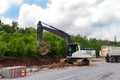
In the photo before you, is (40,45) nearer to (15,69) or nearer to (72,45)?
(72,45)

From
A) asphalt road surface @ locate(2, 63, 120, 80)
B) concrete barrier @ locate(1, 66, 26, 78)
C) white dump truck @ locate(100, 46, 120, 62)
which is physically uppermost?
white dump truck @ locate(100, 46, 120, 62)

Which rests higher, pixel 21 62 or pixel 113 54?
pixel 113 54

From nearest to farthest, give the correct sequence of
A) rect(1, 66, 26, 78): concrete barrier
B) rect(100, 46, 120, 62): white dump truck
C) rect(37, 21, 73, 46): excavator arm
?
rect(1, 66, 26, 78): concrete barrier, rect(37, 21, 73, 46): excavator arm, rect(100, 46, 120, 62): white dump truck

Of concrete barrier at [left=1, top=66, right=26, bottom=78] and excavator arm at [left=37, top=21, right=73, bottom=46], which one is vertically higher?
excavator arm at [left=37, top=21, right=73, bottom=46]

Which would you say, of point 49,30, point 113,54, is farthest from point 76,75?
point 113,54

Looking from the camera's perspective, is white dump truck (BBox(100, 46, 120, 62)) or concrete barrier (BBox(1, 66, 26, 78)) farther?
white dump truck (BBox(100, 46, 120, 62))

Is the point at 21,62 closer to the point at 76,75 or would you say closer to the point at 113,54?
the point at 76,75

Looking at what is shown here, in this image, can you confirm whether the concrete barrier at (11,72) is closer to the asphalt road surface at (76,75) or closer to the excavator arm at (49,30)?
the asphalt road surface at (76,75)

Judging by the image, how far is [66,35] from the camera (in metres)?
48.8

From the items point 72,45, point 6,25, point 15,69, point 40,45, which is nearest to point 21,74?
point 15,69

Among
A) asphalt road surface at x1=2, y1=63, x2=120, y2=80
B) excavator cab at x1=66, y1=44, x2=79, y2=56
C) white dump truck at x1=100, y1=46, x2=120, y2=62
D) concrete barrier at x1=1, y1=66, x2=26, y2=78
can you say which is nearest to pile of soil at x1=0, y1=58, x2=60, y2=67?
excavator cab at x1=66, y1=44, x2=79, y2=56

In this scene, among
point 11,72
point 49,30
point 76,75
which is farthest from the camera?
point 49,30

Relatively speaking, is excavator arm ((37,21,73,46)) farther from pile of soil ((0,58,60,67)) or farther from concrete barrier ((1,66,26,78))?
concrete barrier ((1,66,26,78))

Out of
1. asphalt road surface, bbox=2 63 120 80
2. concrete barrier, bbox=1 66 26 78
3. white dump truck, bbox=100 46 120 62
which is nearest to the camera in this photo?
asphalt road surface, bbox=2 63 120 80
